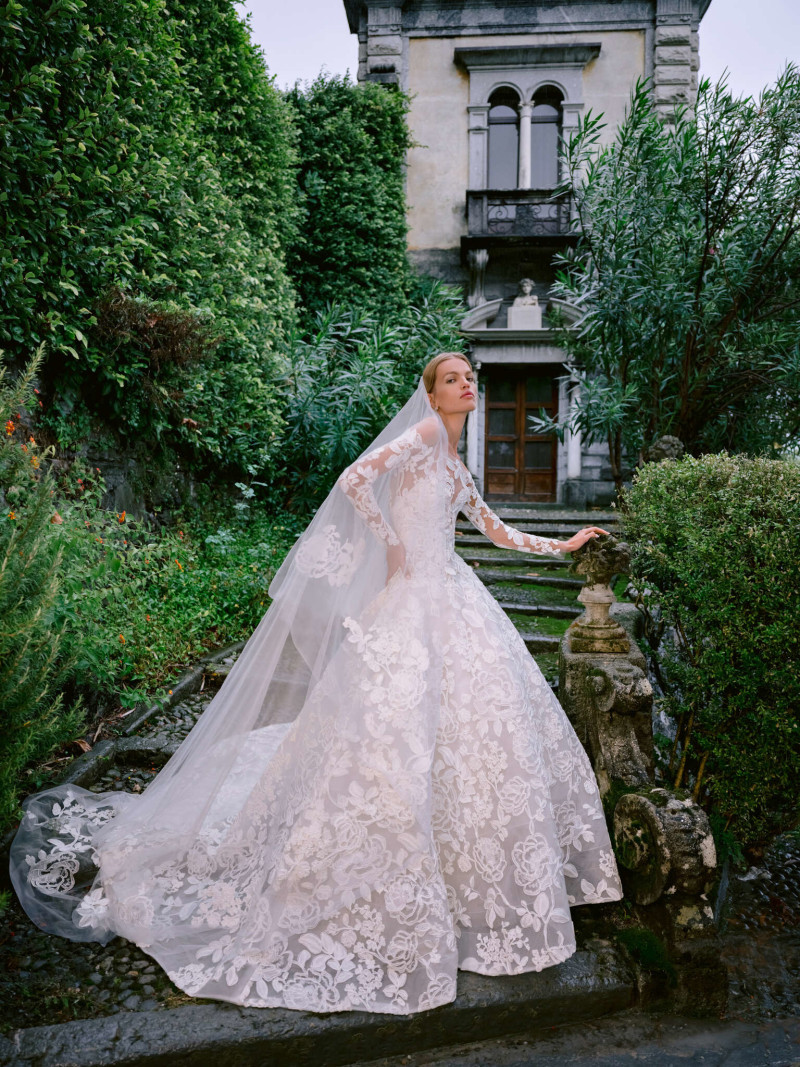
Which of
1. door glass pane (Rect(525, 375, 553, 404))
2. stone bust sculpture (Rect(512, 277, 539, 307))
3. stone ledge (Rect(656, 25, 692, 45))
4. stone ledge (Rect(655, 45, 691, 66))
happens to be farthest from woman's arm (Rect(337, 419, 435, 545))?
stone ledge (Rect(656, 25, 692, 45))

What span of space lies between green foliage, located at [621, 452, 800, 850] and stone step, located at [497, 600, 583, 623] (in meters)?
2.73

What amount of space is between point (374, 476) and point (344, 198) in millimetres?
9464

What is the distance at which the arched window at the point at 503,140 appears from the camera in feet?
38.3

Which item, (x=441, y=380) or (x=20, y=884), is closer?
(x=20, y=884)

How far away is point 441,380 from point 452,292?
877 centimetres

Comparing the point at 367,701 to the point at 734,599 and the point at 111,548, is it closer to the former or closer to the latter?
the point at 734,599

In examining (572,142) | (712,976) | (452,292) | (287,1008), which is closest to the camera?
(287,1008)

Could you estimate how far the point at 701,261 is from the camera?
20.7 ft

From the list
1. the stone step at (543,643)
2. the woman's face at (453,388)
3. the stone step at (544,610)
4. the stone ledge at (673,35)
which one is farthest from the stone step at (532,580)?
the stone ledge at (673,35)

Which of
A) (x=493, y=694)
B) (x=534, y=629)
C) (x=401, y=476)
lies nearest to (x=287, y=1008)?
(x=493, y=694)

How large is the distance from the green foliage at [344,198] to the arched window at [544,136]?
8.38 ft

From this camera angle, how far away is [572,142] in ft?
21.1

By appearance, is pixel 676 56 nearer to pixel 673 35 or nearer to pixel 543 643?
pixel 673 35

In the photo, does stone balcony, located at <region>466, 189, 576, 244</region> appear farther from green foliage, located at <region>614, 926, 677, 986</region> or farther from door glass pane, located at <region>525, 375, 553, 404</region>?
green foliage, located at <region>614, 926, 677, 986</region>
